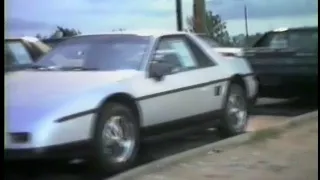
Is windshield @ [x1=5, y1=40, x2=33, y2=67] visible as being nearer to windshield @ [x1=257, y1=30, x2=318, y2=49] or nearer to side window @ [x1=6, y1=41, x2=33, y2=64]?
side window @ [x1=6, y1=41, x2=33, y2=64]

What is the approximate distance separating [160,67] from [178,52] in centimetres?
72

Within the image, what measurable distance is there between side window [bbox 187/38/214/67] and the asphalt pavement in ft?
2.95

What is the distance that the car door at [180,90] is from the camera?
7.00 metres

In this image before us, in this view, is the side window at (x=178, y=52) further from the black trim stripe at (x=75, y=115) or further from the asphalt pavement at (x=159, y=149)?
the black trim stripe at (x=75, y=115)

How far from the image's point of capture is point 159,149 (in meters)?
7.87

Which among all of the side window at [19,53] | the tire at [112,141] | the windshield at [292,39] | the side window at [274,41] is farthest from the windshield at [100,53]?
the side window at [274,41]

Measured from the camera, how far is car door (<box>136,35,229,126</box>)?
7.00 metres

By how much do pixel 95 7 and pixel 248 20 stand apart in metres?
3.99

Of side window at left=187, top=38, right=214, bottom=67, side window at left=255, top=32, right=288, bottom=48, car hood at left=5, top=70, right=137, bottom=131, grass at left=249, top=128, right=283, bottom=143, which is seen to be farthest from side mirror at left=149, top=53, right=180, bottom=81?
side window at left=255, top=32, right=288, bottom=48

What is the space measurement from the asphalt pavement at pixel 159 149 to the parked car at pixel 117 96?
31 centimetres

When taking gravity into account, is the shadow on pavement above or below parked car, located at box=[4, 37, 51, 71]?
below

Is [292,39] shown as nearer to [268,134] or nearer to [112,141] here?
[268,134]

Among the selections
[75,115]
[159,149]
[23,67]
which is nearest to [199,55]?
[159,149]

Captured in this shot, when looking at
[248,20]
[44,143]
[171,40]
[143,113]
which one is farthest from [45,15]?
[248,20]
